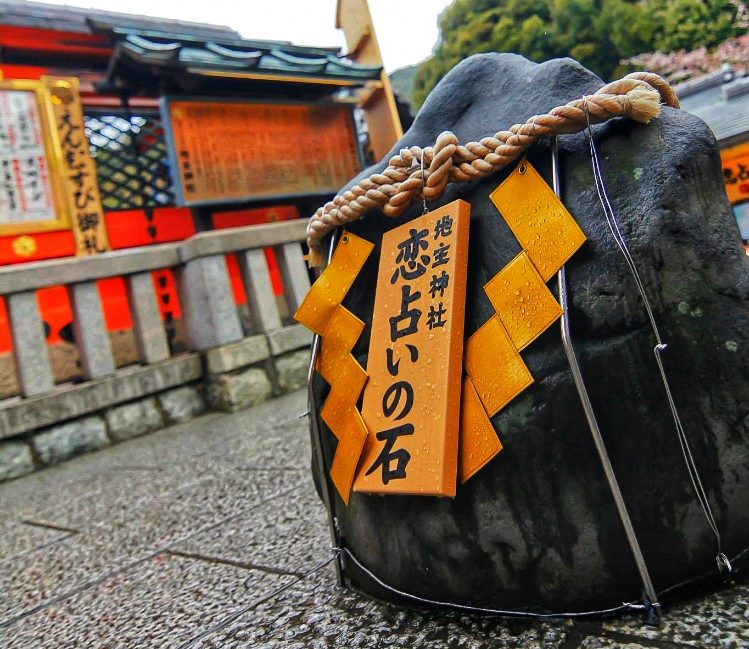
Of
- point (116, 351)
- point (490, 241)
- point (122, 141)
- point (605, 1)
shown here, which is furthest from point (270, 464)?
point (605, 1)

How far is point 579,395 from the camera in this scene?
0.90 metres

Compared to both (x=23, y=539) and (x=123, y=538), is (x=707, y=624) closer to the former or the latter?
(x=123, y=538)

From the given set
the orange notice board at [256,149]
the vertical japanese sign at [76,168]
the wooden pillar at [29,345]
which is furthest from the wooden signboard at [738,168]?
the wooden pillar at [29,345]

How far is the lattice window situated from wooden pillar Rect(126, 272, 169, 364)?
240 cm

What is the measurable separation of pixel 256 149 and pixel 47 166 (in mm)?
2265

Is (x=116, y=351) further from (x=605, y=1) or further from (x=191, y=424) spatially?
(x=605, y=1)

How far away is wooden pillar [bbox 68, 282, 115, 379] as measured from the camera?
428cm

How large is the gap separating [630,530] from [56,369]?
4.60m

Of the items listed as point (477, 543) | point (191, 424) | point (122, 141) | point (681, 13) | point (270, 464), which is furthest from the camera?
point (681, 13)

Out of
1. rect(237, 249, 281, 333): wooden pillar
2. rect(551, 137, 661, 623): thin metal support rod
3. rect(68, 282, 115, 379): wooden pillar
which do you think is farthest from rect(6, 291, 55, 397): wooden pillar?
rect(551, 137, 661, 623): thin metal support rod

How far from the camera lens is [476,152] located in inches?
41.2

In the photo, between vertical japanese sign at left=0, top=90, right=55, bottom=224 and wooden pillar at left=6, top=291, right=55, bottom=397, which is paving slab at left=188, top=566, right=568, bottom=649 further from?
vertical japanese sign at left=0, top=90, right=55, bottom=224

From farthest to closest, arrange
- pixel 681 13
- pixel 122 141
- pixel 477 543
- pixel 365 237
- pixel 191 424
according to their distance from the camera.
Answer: pixel 681 13, pixel 122 141, pixel 191 424, pixel 365 237, pixel 477 543

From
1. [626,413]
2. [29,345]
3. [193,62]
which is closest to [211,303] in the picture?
[29,345]
